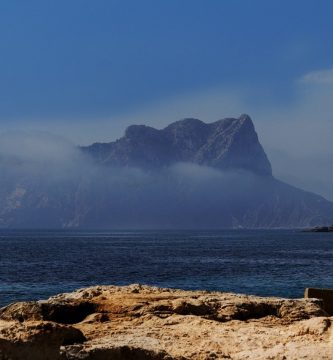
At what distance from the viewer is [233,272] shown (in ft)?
236

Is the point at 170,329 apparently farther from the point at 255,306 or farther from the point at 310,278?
the point at 310,278

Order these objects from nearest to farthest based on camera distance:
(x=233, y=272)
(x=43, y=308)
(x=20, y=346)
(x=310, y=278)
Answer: (x=20, y=346)
(x=43, y=308)
(x=310, y=278)
(x=233, y=272)

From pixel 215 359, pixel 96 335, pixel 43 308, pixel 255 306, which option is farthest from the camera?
pixel 255 306

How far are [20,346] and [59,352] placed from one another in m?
0.68

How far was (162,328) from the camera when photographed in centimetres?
1213

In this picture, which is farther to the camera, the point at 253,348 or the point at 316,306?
the point at 316,306

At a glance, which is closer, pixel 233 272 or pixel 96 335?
pixel 96 335

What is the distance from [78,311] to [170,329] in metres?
2.56

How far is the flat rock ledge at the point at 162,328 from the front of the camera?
962cm

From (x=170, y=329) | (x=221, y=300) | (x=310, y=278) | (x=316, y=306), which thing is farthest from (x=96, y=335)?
(x=310, y=278)

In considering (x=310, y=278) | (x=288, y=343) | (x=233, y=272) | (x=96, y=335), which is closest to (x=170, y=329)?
(x=96, y=335)

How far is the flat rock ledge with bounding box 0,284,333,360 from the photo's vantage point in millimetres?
9625

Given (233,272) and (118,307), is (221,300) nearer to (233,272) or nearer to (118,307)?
(118,307)

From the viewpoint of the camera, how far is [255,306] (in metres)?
14.1
